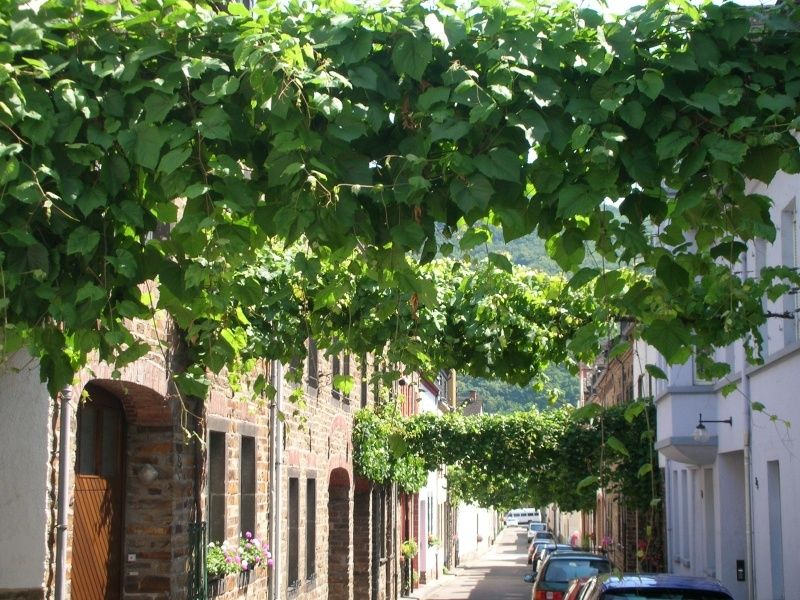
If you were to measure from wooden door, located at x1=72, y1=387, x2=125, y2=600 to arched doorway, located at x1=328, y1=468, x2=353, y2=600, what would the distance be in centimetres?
1188

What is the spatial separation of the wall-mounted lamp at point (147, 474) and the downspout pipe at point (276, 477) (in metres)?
4.28

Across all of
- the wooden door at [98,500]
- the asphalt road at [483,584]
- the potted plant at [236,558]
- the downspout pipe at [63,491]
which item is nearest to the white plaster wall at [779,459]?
the potted plant at [236,558]

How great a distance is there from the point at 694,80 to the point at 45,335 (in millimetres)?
3005

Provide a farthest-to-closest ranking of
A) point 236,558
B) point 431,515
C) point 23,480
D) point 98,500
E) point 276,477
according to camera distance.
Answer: point 431,515, point 276,477, point 236,558, point 98,500, point 23,480

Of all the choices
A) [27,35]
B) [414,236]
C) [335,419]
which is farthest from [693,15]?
[335,419]

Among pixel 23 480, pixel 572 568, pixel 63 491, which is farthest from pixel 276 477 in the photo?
pixel 23 480

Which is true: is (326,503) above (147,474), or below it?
below

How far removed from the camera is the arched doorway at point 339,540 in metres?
22.6

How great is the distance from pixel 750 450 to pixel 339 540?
369 inches

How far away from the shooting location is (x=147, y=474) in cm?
1085

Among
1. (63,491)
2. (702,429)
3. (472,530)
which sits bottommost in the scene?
(472,530)

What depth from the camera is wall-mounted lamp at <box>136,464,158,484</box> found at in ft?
35.6

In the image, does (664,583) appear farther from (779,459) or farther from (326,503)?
(326,503)

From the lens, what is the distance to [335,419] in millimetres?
21328
